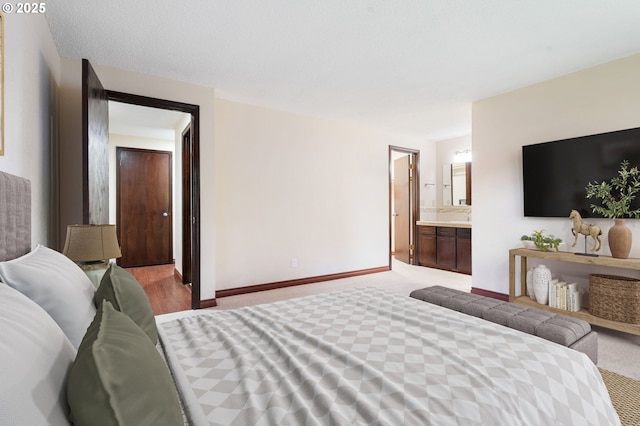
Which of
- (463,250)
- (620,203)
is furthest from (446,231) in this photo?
(620,203)

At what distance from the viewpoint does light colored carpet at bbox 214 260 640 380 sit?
91.0 inches

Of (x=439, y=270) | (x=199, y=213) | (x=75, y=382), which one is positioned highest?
(x=199, y=213)

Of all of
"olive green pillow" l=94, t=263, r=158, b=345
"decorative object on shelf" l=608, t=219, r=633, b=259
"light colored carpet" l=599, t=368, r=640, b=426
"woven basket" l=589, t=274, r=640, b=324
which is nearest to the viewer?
"olive green pillow" l=94, t=263, r=158, b=345

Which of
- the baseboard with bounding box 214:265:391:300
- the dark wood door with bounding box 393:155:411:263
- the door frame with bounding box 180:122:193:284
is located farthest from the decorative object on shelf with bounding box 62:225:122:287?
the dark wood door with bounding box 393:155:411:263

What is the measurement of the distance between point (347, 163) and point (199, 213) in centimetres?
253

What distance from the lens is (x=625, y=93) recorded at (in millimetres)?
2852

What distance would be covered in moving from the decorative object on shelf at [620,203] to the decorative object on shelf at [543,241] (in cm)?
43

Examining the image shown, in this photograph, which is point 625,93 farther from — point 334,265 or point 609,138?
point 334,265

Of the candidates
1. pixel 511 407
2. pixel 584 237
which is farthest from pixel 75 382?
pixel 584 237

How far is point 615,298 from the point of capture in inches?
105

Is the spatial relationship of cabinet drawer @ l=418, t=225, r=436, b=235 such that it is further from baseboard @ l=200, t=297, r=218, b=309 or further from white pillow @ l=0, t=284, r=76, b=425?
white pillow @ l=0, t=284, r=76, b=425

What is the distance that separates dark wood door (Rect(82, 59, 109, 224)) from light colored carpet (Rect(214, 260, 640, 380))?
165 centimetres

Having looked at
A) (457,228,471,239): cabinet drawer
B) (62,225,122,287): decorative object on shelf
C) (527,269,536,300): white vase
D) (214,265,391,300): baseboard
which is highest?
(62,225,122,287): decorative object on shelf

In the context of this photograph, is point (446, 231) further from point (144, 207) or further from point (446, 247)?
point (144, 207)
